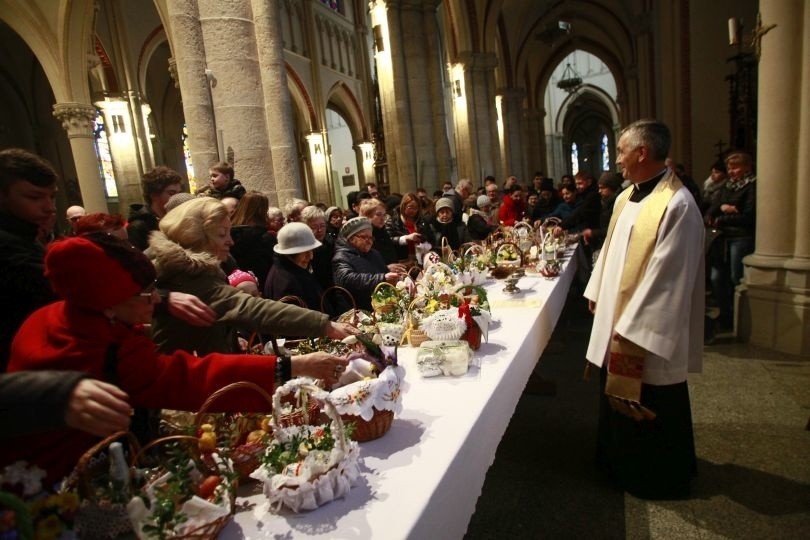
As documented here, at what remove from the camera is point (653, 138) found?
9.12 feet

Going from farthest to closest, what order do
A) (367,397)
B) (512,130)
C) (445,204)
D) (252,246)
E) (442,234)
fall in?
1. (512,130)
2. (442,234)
3. (445,204)
4. (252,246)
5. (367,397)

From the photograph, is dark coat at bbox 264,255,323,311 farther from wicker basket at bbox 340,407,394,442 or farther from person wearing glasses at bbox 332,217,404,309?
wicker basket at bbox 340,407,394,442

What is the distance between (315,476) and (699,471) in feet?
9.42

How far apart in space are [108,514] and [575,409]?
372 centimetres

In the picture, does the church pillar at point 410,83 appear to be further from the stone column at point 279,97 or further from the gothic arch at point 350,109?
the gothic arch at point 350,109

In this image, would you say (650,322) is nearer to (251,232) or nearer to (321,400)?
(321,400)

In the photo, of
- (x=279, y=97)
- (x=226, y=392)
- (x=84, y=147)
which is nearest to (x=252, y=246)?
(x=279, y=97)

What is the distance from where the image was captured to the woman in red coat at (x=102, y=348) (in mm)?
1426

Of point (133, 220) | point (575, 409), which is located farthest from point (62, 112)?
point (575, 409)

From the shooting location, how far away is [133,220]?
12.2 feet

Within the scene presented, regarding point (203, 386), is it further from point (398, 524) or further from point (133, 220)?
point (133, 220)

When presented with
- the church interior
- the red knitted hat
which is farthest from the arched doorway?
the red knitted hat

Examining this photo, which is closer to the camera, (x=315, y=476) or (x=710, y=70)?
(x=315, y=476)

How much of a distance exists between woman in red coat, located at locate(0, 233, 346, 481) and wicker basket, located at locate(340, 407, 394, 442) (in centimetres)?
35
